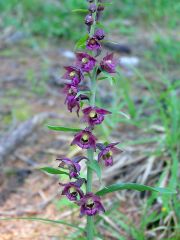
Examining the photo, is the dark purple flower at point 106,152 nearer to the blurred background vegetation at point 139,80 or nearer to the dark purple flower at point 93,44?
the blurred background vegetation at point 139,80

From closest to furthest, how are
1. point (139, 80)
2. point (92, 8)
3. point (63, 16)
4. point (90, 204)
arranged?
point (92, 8), point (90, 204), point (139, 80), point (63, 16)

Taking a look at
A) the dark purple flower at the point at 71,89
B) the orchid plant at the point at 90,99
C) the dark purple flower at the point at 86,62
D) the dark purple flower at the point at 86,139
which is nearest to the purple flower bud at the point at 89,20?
the orchid plant at the point at 90,99

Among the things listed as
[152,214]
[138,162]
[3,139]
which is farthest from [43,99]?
[152,214]

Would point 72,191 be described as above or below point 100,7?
below

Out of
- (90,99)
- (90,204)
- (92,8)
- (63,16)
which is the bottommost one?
(90,204)

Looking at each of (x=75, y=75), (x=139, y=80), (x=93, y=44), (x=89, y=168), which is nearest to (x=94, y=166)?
(x=89, y=168)

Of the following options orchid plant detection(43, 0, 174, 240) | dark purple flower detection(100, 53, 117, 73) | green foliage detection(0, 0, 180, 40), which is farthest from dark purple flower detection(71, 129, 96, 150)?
green foliage detection(0, 0, 180, 40)

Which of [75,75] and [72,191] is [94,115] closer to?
[75,75]

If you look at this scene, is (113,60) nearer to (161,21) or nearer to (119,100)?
(119,100)
